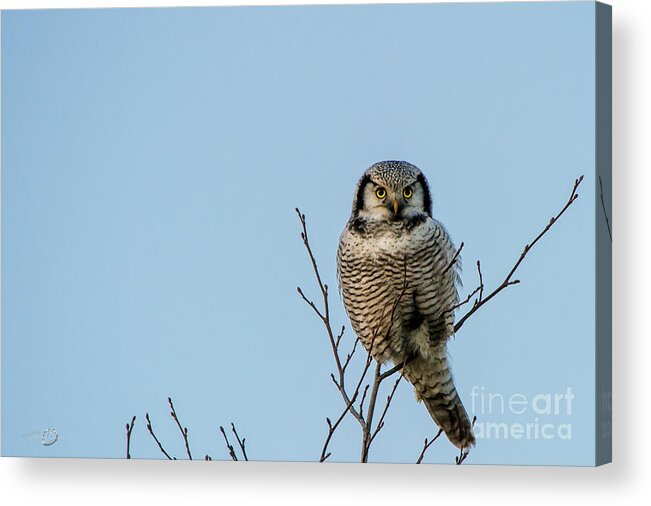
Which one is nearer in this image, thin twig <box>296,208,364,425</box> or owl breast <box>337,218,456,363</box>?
thin twig <box>296,208,364,425</box>

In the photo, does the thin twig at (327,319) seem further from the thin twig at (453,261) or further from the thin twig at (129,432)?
the thin twig at (129,432)

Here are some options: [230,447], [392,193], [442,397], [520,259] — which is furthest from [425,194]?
[230,447]

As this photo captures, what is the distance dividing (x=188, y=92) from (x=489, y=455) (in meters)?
1.49

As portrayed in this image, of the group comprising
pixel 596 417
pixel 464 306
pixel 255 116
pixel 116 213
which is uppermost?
pixel 255 116

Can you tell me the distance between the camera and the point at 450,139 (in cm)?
393

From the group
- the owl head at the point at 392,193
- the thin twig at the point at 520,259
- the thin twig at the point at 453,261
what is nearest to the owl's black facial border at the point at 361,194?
the owl head at the point at 392,193

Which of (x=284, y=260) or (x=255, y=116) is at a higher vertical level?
(x=255, y=116)

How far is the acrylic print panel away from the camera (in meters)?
3.85

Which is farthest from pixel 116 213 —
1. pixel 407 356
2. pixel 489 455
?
pixel 489 455

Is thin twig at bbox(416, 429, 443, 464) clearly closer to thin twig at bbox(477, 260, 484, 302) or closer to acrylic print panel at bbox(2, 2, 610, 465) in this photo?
acrylic print panel at bbox(2, 2, 610, 465)

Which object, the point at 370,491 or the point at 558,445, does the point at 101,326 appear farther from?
the point at 558,445

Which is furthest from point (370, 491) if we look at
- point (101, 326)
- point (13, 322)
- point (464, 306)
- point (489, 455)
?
point (13, 322)

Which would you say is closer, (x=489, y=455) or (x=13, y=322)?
(x=489, y=455)

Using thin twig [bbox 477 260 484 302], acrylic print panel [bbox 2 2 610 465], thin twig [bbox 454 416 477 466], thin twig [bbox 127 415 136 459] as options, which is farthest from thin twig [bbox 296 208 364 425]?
thin twig [bbox 127 415 136 459]
